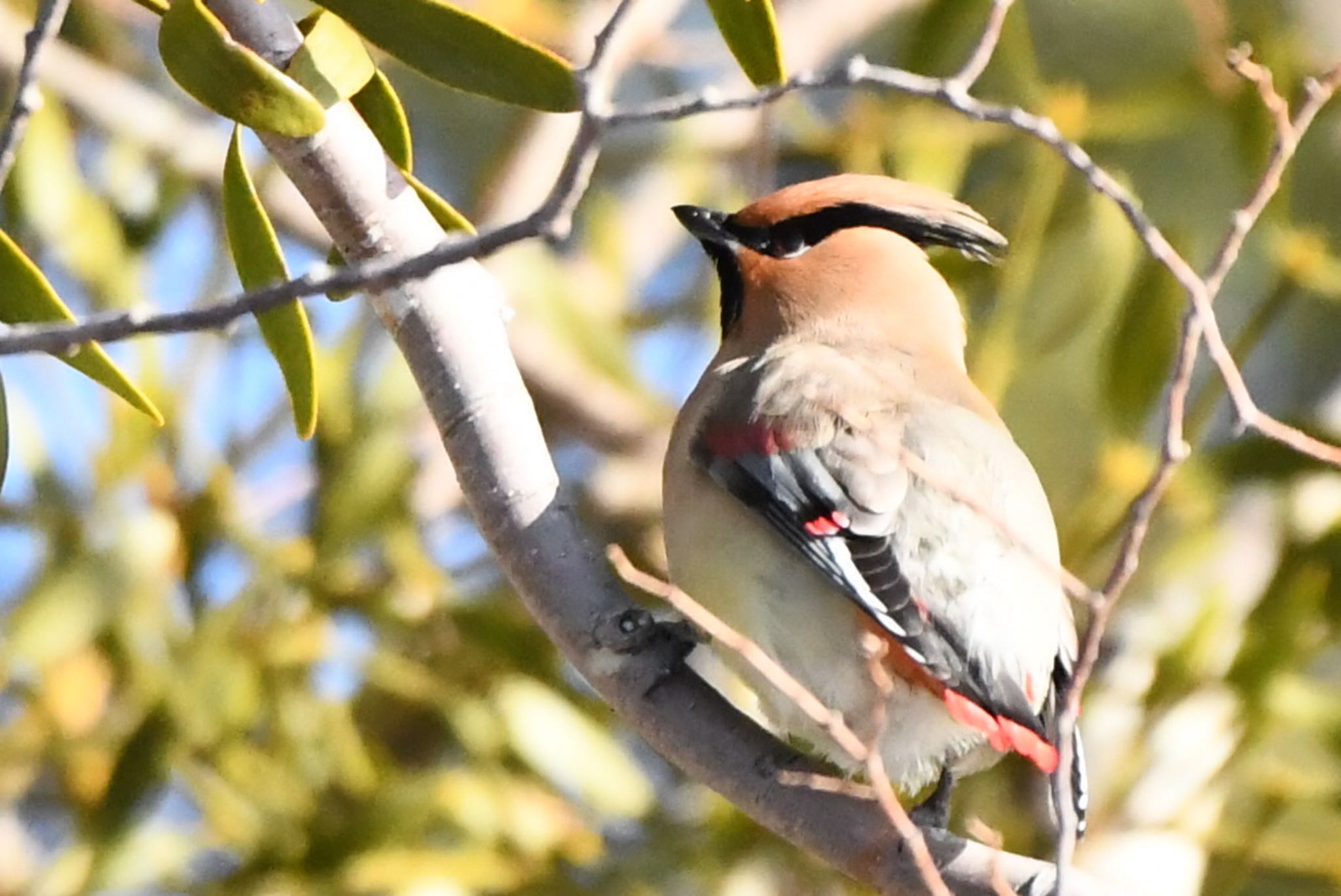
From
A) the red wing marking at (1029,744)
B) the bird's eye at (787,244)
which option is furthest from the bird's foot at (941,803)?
the bird's eye at (787,244)

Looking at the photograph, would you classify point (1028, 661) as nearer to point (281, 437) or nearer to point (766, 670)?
point (766, 670)

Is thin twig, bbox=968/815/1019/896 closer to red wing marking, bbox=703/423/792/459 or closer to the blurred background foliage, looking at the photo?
red wing marking, bbox=703/423/792/459

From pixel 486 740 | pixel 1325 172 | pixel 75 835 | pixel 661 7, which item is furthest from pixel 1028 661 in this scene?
pixel 1325 172

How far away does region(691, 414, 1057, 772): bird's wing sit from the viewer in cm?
157

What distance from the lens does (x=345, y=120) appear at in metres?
1.29

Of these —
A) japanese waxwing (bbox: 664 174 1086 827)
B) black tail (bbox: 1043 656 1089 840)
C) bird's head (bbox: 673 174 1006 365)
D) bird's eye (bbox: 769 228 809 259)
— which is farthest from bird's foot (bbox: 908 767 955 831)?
bird's eye (bbox: 769 228 809 259)

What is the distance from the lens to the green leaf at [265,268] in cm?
136

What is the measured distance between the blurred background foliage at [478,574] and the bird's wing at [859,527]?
0.76m

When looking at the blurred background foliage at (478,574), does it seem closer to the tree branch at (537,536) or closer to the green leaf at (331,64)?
the tree branch at (537,536)

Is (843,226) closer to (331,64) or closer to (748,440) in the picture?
(748,440)

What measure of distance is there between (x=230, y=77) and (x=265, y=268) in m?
0.21

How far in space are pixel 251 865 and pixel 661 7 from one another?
4.83 ft

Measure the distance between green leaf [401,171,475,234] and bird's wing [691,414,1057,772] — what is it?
14.5 inches

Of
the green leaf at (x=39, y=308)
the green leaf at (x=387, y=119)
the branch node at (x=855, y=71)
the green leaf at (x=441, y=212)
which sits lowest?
the green leaf at (x=39, y=308)
